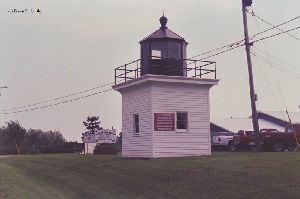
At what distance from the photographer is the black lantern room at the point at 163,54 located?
1209 inches

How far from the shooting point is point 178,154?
30359mm

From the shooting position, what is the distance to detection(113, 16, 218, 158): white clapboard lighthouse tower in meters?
29.9

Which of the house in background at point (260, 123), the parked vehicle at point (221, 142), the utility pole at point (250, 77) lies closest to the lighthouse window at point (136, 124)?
the utility pole at point (250, 77)

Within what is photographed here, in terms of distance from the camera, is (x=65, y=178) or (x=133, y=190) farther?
(x=65, y=178)

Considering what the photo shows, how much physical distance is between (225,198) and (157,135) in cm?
1374

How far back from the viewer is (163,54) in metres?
31.0

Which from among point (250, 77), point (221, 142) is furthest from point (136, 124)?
point (221, 142)

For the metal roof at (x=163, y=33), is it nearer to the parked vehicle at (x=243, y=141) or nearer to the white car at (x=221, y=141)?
the parked vehicle at (x=243, y=141)

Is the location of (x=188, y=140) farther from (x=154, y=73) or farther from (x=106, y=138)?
(x=106, y=138)

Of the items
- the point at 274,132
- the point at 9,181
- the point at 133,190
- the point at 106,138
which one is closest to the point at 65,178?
the point at 9,181

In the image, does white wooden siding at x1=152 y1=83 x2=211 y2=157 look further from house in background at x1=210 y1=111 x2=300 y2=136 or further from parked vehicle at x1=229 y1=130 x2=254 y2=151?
house in background at x1=210 y1=111 x2=300 y2=136

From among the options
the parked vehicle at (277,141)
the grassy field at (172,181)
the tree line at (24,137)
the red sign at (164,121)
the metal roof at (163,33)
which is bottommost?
the grassy field at (172,181)

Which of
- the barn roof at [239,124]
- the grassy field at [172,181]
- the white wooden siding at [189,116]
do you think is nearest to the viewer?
the grassy field at [172,181]

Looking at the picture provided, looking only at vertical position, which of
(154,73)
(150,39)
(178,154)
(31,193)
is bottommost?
(31,193)
